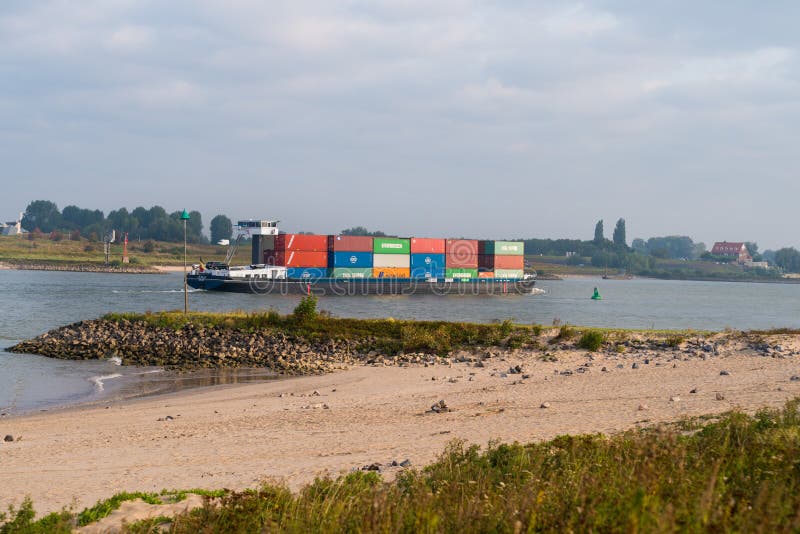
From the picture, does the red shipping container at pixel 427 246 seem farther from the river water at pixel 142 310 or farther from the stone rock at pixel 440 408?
the stone rock at pixel 440 408

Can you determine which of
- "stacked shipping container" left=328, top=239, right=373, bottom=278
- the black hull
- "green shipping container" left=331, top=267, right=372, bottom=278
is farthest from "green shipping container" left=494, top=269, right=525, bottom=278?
"green shipping container" left=331, top=267, right=372, bottom=278

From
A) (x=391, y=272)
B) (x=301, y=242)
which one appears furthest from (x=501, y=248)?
(x=301, y=242)

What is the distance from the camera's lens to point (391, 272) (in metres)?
72.0

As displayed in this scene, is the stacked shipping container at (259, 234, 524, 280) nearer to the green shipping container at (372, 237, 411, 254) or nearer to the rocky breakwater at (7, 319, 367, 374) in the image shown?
the green shipping container at (372, 237, 411, 254)

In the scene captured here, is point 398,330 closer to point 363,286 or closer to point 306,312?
point 306,312

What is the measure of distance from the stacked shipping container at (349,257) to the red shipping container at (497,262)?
15.0 metres

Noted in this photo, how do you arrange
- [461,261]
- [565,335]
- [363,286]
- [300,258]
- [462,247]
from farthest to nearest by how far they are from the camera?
[462,247] → [461,261] → [363,286] → [300,258] → [565,335]

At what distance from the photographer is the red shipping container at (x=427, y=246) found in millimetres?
74113

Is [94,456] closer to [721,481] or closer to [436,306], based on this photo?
[721,481]

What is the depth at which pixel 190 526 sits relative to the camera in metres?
5.48

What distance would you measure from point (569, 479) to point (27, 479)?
6888 mm

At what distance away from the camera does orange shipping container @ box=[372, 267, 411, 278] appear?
71.1 metres

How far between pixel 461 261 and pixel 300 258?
18890 mm

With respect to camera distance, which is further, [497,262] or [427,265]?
[497,262]
